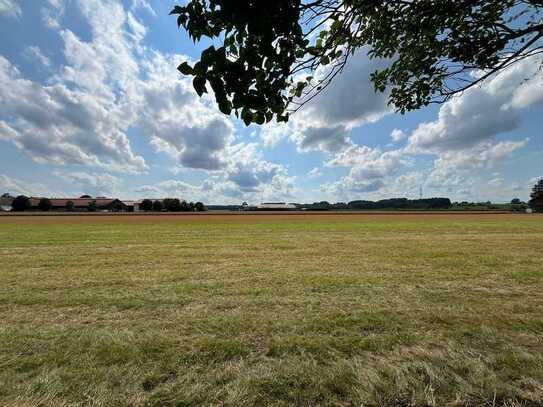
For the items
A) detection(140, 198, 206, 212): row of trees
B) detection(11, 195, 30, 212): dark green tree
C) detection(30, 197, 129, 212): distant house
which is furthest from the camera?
detection(140, 198, 206, 212): row of trees

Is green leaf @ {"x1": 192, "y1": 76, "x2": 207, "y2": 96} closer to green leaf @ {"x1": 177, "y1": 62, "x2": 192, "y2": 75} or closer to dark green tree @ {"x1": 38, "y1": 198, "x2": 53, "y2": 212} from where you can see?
green leaf @ {"x1": 177, "y1": 62, "x2": 192, "y2": 75}

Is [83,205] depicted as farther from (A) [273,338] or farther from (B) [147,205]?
(A) [273,338]

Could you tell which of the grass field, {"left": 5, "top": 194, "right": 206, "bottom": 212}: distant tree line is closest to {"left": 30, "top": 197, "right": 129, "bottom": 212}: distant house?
{"left": 5, "top": 194, "right": 206, "bottom": 212}: distant tree line

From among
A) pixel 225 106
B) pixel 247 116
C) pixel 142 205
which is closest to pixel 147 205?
pixel 142 205

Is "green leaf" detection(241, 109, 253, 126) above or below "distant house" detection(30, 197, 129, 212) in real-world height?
below

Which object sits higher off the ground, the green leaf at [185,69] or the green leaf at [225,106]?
the green leaf at [185,69]

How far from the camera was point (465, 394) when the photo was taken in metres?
2.74

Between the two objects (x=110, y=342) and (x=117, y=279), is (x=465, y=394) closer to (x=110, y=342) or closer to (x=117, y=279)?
(x=110, y=342)

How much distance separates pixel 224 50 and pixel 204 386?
135 inches

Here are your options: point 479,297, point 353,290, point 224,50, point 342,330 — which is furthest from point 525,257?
point 224,50

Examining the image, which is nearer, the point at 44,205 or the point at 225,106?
the point at 225,106

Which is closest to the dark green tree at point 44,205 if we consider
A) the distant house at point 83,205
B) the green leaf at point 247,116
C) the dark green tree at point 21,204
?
the distant house at point 83,205

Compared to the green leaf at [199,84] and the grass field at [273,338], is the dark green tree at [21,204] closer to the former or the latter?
the grass field at [273,338]

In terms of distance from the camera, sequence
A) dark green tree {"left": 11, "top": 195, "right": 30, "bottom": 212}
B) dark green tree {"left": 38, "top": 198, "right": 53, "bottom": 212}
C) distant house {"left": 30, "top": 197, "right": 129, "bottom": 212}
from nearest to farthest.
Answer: dark green tree {"left": 11, "top": 195, "right": 30, "bottom": 212}
dark green tree {"left": 38, "top": 198, "right": 53, "bottom": 212}
distant house {"left": 30, "top": 197, "right": 129, "bottom": 212}
